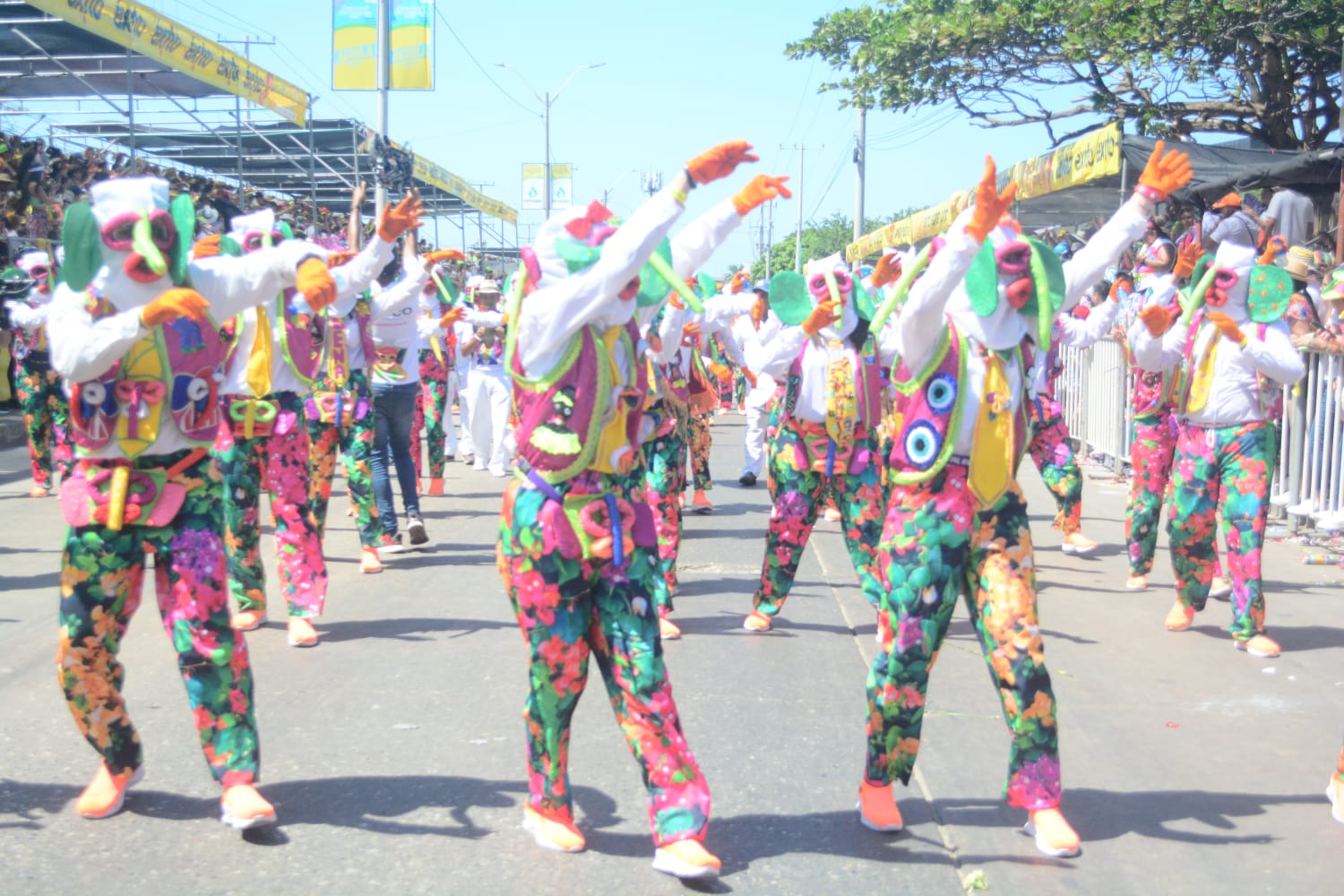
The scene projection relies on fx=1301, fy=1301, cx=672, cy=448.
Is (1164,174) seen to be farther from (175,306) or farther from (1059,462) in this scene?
(1059,462)

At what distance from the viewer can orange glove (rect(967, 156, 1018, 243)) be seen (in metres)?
3.85

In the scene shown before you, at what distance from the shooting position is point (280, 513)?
6805 mm

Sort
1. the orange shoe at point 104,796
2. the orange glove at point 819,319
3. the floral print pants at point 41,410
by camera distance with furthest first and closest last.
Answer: the floral print pants at point 41,410 < the orange glove at point 819,319 < the orange shoe at point 104,796

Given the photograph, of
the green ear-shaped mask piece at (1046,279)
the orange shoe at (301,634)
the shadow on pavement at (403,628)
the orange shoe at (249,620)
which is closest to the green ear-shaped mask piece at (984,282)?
the green ear-shaped mask piece at (1046,279)

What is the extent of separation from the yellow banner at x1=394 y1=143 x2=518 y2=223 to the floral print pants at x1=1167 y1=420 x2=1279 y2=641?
775 inches

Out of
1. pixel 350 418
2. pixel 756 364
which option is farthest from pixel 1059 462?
pixel 350 418

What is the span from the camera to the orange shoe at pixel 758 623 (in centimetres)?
712

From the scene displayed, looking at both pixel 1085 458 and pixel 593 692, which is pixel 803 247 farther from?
pixel 593 692

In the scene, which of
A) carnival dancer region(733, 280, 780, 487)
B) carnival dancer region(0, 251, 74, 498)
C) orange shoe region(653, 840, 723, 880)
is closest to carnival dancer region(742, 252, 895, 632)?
carnival dancer region(733, 280, 780, 487)

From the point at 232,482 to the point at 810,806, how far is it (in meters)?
3.52

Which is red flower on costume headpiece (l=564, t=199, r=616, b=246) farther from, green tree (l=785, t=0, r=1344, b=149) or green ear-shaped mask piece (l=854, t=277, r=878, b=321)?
green tree (l=785, t=0, r=1344, b=149)

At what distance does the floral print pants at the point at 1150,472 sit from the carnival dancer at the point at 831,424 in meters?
2.19

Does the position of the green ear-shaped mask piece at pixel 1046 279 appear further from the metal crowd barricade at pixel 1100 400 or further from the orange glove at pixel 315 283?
the metal crowd barricade at pixel 1100 400

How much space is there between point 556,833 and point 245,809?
978 millimetres
